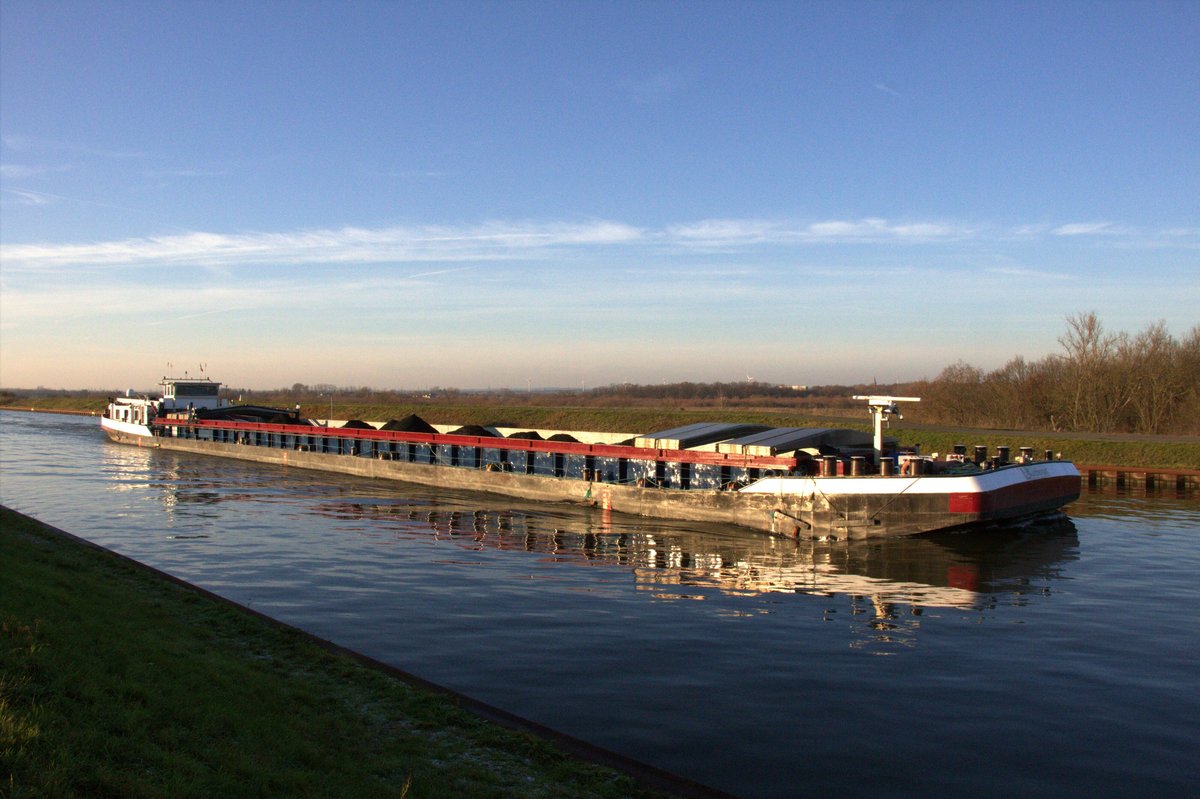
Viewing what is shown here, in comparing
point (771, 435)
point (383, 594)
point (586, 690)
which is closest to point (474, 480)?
point (771, 435)

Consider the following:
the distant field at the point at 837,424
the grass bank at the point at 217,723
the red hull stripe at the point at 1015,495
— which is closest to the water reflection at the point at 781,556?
the red hull stripe at the point at 1015,495

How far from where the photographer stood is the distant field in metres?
45.6

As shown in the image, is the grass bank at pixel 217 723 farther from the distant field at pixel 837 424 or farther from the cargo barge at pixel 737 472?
the distant field at pixel 837 424

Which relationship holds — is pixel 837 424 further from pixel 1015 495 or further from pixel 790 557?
pixel 790 557

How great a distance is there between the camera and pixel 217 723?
795cm

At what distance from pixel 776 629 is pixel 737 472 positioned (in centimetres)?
1639

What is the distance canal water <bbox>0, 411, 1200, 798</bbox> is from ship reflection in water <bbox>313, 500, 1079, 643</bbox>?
0.13 m

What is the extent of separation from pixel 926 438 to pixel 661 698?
46.1 m

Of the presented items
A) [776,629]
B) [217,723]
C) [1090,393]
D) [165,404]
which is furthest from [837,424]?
[217,723]

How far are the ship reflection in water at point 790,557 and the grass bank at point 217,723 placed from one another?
889 cm

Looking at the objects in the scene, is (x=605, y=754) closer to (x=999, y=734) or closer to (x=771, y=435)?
(x=999, y=734)

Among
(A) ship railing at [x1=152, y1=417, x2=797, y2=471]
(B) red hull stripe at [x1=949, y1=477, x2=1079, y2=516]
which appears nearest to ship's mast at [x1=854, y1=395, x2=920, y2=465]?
(A) ship railing at [x1=152, y1=417, x2=797, y2=471]

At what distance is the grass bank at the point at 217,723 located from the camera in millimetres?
6336

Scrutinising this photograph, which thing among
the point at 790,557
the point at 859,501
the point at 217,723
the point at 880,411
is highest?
the point at 880,411
